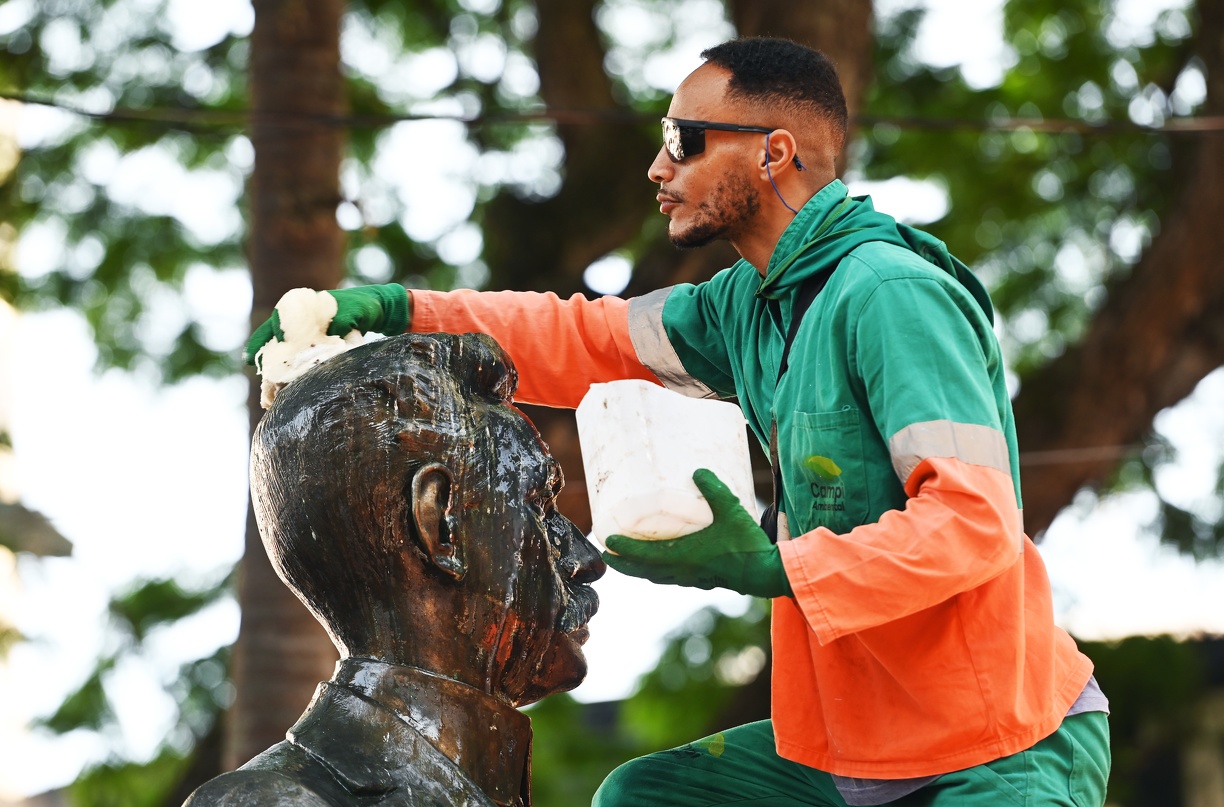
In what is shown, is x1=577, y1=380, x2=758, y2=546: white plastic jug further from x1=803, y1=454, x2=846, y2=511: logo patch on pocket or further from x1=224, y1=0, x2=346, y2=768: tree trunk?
x1=224, y1=0, x2=346, y2=768: tree trunk

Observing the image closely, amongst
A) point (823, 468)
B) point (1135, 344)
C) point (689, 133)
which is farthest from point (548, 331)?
point (1135, 344)

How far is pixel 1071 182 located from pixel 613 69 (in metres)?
2.70

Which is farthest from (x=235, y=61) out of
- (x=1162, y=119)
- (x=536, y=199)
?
(x=1162, y=119)

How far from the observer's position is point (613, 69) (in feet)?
31.4

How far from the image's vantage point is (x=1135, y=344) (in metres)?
8.44

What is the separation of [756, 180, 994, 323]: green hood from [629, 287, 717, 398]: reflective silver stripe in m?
0.41

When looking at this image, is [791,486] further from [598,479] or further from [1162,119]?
[1162,119]

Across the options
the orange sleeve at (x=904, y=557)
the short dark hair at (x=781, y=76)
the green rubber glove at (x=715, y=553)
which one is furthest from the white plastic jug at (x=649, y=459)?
the short dark hair at (x=781, y=76)

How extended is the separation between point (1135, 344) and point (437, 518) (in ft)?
21.0

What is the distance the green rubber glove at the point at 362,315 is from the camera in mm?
3268

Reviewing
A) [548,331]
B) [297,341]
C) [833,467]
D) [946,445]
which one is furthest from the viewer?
[548,331]

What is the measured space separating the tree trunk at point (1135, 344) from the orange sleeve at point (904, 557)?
5661 millimetres

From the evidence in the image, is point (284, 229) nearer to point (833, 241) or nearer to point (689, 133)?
point (689, 133)

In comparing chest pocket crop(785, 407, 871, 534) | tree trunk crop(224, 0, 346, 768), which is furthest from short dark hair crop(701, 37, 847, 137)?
tree trunk crop(224, 0, 346, 768)
